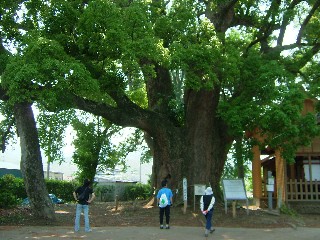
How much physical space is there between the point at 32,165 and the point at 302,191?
11602mm

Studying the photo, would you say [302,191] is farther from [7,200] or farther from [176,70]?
[7,200]

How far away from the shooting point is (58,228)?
1402cm

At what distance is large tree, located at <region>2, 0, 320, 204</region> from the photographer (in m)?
13.4

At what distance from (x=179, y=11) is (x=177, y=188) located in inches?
287

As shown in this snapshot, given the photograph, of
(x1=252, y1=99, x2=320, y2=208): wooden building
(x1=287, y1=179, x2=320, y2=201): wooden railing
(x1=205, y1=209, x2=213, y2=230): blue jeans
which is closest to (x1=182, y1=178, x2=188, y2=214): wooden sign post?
(x1=252, y1=99, x2=320, y2=208): wooden building

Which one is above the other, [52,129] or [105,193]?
[52,129]

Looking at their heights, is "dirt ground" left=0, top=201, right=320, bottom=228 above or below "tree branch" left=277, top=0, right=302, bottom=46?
below

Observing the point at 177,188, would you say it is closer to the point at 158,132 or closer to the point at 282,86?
the point at 158,132

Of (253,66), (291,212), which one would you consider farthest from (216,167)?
(253,66)

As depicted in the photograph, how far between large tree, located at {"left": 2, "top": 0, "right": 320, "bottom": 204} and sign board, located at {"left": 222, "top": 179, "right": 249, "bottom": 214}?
4.35ft

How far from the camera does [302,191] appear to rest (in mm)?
19391

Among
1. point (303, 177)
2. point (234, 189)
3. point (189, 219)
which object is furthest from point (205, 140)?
point (303, 177)

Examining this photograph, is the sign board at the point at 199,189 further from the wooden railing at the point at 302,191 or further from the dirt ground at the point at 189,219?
the wooden railing at the point at 302,191

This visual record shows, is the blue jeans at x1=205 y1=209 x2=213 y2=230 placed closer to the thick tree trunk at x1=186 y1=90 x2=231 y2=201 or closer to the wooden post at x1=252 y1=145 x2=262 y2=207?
the thick tree trunk at x1=186 y1=90 x2=231 y2=201
